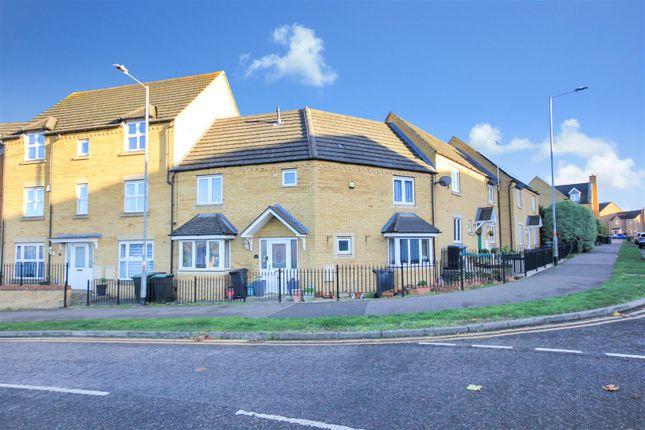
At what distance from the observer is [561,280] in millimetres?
15203

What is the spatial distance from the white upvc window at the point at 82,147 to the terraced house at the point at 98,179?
54 mm

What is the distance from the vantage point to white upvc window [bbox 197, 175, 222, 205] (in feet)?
61.7

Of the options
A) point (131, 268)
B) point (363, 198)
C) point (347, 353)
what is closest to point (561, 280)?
point (363, 198)

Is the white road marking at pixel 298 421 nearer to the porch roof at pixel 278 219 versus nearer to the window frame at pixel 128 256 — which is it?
the porch roof at pixel 278 219

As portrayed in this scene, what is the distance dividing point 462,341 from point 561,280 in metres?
9.96

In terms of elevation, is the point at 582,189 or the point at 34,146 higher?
the point at 582,189

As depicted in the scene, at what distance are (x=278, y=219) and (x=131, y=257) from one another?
8133 millimetres

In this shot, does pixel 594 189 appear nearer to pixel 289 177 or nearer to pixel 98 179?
pixel 289 177

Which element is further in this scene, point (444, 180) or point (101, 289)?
point (444, 180)

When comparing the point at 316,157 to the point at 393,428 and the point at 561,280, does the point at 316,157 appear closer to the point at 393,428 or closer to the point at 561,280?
the point at 561,280

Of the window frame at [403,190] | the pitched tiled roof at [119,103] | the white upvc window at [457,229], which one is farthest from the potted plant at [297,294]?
the pitched tiled roof at [119,103]

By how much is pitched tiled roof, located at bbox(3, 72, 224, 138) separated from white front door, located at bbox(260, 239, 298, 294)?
8331 millimetres

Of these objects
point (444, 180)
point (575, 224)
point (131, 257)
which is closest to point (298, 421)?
point (444, 180)

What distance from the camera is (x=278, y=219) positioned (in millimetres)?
17047
